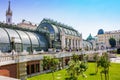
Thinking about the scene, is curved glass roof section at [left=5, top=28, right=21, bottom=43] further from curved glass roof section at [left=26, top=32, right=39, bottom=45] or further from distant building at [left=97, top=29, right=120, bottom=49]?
distant building at [left=97, top=29, right=120, bottom=49]

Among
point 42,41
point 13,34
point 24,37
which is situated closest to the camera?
point 13,34

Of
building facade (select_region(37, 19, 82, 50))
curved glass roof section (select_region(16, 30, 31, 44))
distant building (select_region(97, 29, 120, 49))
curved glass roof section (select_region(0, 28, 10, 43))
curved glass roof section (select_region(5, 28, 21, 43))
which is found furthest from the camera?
distant building (select_region(97, 29, 120, 49))

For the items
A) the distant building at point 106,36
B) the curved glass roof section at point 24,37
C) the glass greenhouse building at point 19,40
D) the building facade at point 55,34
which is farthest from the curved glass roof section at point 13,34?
the distant building at point 106,36

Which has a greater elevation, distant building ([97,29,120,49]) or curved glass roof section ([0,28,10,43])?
distant building ([97,29,120,49])

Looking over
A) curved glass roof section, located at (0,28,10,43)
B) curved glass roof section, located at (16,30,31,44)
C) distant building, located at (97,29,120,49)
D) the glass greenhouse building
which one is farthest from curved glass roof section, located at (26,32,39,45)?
distant building, located at (97,29,120,49)

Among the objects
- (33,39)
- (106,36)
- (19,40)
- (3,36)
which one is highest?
(106,36)

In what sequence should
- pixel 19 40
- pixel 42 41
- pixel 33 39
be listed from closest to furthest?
pixel 19 40
pixel 33 39
pixel 42 41

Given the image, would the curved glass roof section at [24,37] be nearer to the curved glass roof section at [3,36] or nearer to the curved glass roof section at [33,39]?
the curved glass roof section at [33,39]

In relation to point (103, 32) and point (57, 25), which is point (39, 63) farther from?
point (103, 32)

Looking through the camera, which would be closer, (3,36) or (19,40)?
(3,36)

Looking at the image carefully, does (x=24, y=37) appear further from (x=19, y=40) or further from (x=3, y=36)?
(x=3, y=36)

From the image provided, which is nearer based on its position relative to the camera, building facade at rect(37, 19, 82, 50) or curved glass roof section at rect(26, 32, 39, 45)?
curved glass roof section at rect(26, 32, 39, 45)

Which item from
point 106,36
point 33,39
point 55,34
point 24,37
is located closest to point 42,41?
point 33,39

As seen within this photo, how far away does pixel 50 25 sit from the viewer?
232 ft
